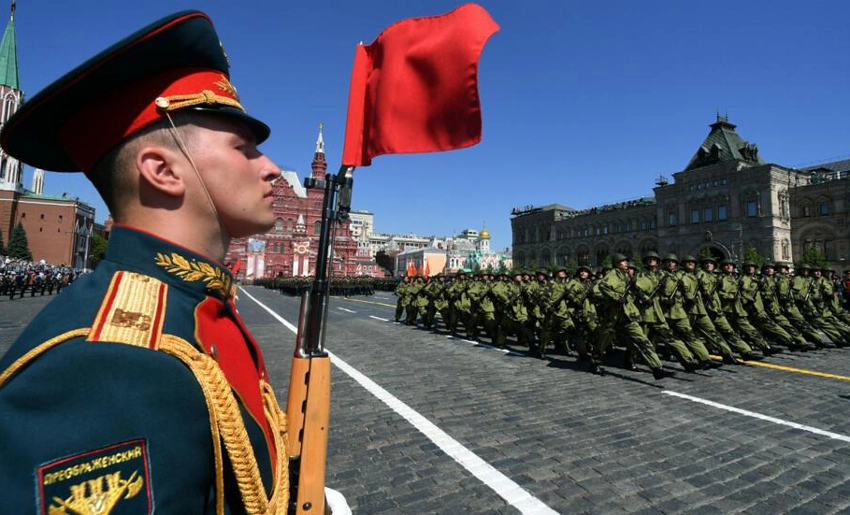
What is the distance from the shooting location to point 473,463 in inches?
142

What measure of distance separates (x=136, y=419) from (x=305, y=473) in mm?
669

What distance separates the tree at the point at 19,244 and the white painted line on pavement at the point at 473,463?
79.0 m

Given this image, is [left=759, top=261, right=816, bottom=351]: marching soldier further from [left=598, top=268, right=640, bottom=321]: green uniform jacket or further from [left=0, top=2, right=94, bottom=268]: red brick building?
[left=0, top=2, right=94, bottom=268]: red brick building

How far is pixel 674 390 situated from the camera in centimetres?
609

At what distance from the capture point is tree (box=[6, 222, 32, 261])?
195 feet

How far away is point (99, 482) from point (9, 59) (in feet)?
299

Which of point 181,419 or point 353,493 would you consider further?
point 353,493

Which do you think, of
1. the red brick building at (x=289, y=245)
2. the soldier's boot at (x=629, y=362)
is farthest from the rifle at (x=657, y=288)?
the red brick building at (x=289, y=245)

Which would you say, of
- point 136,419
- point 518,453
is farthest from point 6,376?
point 518,453

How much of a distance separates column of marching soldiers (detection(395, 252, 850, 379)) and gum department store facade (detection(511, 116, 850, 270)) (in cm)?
3079

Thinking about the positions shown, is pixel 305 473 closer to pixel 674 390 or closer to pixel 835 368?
pixel 674 390

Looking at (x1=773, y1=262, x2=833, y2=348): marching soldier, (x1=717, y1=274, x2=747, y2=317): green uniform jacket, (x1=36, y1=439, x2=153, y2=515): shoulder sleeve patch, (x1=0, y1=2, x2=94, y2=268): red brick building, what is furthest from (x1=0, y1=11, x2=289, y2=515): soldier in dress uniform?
(x1=0, y1=2, x2=94, y2=268): red brick building

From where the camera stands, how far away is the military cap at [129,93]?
100 centimetres

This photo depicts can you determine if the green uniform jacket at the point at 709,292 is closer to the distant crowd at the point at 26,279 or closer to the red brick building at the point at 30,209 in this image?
the distant crowd at the point at 26,279
